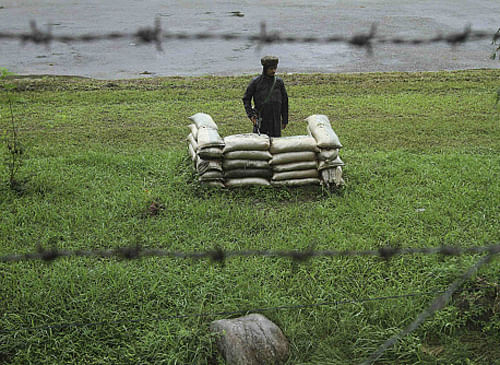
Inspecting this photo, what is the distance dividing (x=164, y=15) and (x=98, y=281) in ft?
36.1

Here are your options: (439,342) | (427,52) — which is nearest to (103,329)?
(439,342)

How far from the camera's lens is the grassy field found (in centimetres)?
382

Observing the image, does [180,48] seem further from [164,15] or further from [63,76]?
[63,76]

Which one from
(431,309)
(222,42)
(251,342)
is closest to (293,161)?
(251,342)

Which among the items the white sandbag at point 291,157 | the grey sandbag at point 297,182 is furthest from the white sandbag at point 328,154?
the grey sandbag at point 297,182

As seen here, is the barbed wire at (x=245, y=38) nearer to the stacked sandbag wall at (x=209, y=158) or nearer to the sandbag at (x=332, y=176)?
the stacked sandbag wall at (x=209, y=158)

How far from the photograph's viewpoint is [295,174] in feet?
20.1

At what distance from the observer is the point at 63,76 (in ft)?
37.0

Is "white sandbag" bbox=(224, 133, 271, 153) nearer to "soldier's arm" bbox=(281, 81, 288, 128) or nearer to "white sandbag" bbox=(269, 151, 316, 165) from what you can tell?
"white sandbag" bbox=(269, 151, 316, 165)

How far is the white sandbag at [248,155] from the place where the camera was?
6.02 metres

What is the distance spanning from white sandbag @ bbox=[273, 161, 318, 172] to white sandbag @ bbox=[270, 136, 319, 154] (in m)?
0.15

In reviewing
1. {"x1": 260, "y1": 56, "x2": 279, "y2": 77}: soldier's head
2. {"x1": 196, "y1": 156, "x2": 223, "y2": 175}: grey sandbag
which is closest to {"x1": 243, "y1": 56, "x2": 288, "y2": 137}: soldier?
{"x1": 260, "y1": 56, "x2": 279, "y2": 77}: soldier's head

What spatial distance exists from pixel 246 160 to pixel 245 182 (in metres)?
0.24

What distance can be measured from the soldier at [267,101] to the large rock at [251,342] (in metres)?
3.12
